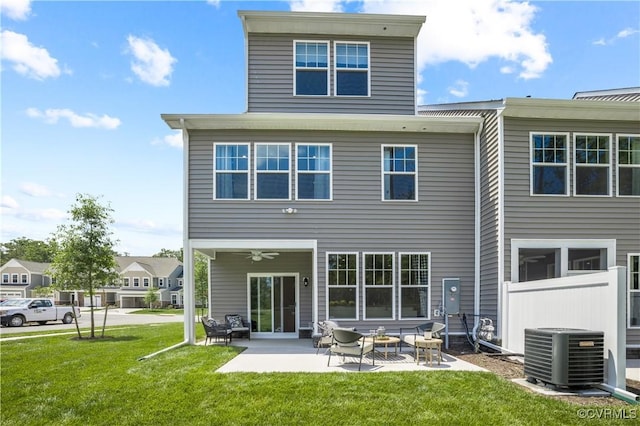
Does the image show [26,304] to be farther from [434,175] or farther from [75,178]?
[434,175]

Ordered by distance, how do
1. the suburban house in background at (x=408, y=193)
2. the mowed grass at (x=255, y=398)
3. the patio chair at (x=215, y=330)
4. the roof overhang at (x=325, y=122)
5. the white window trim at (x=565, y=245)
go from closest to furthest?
1. the mowed grass at (x=255, y=398)
2. the white window trim at (x=565, y=245)
3. the suburban house in background at (x=408, y=193)
4. the roof overhang at (x=325, y=122)
5. the patio chair at (x=215, y=330)

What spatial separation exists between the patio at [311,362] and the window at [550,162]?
4509 mm

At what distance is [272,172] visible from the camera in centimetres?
1026

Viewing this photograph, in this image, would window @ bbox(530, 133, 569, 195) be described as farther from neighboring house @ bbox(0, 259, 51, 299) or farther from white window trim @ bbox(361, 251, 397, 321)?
neighboring house @ bbox(0, 259, 51, 299)

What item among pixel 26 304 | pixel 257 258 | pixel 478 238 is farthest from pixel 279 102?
pixel 26 304

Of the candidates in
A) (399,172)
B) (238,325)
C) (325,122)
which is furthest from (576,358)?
(238,325)

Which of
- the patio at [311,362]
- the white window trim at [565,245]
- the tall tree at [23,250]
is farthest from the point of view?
the tall tree at [23,250]

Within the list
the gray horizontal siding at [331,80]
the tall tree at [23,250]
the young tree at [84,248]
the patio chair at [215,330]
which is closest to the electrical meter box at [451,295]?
the gray horizontal siding at [331,80]

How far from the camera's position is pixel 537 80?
12.7 meters

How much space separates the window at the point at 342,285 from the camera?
10070mm

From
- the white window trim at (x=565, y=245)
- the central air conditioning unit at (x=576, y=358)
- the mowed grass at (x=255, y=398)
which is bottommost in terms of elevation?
the mowed grass at (x=255, y=398)

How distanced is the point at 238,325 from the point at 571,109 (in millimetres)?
10294

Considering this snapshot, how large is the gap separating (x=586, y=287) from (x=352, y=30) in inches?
336

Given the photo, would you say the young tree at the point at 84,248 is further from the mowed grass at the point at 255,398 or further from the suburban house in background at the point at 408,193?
the mowed grass at the point at 255,398
